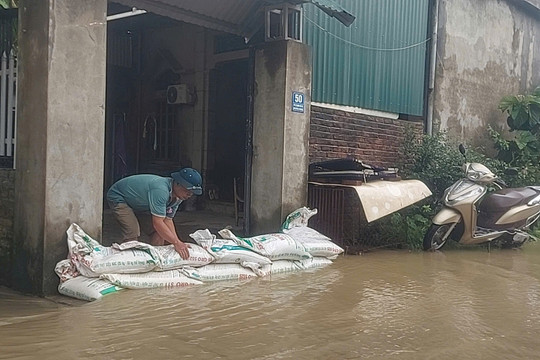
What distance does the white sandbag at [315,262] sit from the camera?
6369 millimetres

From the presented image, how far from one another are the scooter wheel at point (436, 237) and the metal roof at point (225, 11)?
288 centimetres

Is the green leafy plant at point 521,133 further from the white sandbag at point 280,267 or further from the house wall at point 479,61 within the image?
the white sandbag at point 280,267

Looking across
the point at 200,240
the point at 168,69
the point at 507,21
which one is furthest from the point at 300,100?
the point at 507,21

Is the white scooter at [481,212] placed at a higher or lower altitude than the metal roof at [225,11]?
lower

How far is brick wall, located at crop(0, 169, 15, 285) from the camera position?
5121 millimetres

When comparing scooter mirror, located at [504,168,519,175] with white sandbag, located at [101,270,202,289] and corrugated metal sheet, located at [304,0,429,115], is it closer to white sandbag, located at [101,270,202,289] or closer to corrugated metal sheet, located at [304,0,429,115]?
corrugated metal sheet, located at [304,0,429,115]

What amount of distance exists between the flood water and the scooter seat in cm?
224

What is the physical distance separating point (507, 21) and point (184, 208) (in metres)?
7.81

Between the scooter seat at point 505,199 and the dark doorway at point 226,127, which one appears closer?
the scooter seat at point 505,199

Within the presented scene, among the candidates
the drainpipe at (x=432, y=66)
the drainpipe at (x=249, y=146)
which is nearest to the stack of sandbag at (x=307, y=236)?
the drainpipe at (x=249, y=146)

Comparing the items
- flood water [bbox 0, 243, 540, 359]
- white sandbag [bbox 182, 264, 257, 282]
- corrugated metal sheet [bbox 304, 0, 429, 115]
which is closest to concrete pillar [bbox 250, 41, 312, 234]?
corrugated metal sheet [bbox 304, 0, 429, 115]

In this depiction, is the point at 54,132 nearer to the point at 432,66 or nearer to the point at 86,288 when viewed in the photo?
the point at 86,288

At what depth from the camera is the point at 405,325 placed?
170 inches

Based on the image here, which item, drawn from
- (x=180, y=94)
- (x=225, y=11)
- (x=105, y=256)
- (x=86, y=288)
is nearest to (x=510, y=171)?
(x=225, y=11)
